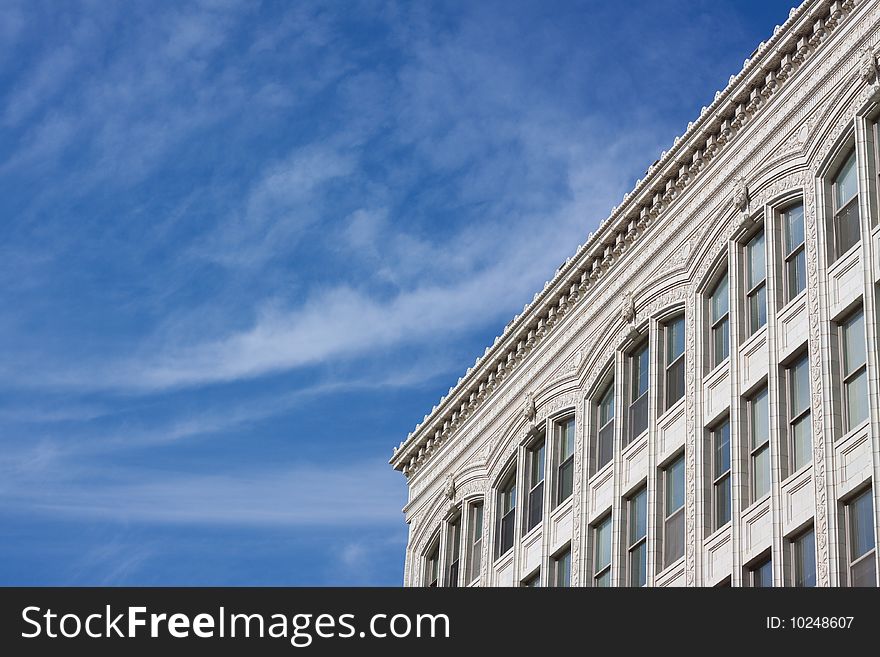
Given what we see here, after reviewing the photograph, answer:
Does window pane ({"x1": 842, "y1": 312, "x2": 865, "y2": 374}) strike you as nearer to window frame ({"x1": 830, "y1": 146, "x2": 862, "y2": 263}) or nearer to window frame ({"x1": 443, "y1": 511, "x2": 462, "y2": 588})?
window frame ({"x1": 830, "y1": 146, "x2": 862, "y2": 263})

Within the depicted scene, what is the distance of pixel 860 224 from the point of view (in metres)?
37.7

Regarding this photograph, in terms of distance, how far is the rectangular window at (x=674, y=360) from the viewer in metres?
44.8

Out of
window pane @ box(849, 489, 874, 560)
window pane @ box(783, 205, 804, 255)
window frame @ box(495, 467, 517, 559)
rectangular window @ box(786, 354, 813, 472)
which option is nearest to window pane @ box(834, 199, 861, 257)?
window pane @ box(783, 205, 804, 255)

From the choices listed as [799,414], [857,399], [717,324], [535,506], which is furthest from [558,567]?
[857,399]

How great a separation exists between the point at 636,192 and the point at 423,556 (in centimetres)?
1628

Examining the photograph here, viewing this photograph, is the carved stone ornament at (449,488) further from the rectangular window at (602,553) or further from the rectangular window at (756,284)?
the rectangular window at (756,284)

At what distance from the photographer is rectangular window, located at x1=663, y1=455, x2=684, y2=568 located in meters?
42.6

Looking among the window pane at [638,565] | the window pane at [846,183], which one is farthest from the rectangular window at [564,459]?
the window pane at [846,183]

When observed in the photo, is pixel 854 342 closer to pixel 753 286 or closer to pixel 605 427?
pixel 753 286

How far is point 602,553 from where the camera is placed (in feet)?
152

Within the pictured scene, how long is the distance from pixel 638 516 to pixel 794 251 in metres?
8.35
